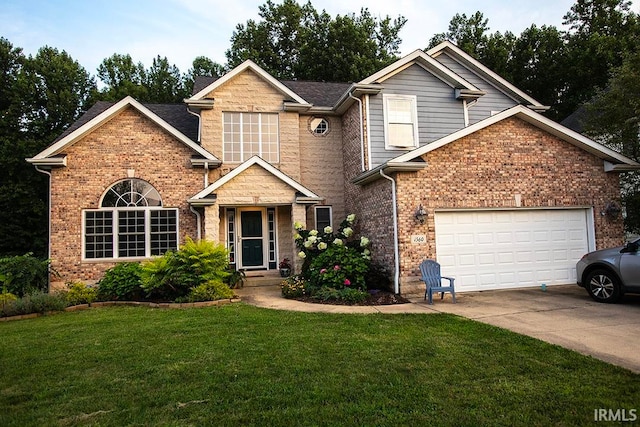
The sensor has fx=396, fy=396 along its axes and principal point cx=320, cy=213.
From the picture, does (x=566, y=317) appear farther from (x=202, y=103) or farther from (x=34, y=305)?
(x=202, y=103)

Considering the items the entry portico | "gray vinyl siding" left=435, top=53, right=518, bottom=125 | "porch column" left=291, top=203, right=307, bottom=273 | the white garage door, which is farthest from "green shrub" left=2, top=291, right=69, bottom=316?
"gray vinyl siding" left=435, top=53, right=518, bottom=125

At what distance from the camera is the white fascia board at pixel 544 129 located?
1069 centimetres

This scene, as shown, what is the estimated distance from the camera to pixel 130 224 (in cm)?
1291

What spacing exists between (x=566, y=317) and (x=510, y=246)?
12.5ft

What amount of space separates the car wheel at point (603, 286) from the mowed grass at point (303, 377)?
398cm

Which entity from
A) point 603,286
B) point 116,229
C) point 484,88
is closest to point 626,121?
point 603,286

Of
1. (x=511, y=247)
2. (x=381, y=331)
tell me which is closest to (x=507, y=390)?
(x=381, y=331)

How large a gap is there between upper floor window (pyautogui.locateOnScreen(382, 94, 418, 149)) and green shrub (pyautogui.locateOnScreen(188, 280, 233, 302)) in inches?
281

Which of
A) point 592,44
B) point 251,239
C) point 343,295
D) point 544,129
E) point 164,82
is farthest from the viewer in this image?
point 164,82

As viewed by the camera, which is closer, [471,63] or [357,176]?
[357,176]

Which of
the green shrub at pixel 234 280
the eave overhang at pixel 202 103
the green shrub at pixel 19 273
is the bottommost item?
the green shrub at pixel 234 280

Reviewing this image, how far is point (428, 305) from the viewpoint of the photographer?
9133 mm


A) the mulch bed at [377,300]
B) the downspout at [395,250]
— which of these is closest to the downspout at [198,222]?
the mulch bed at [377,300]

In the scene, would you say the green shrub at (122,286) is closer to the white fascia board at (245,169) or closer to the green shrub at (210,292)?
the green shrub at (210,292)
